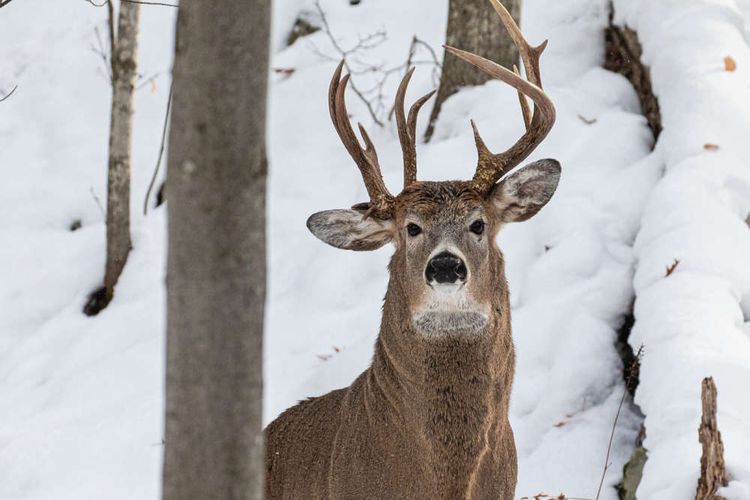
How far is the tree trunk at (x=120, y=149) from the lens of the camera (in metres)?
8.97

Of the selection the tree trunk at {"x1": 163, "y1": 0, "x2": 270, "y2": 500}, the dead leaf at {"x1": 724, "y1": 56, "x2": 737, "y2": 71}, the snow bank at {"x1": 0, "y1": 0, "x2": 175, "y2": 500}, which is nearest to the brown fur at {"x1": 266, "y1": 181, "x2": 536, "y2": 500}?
the tree trunk at {"x1": 163, "y1": 0, "x2": 270, "y2": 500}

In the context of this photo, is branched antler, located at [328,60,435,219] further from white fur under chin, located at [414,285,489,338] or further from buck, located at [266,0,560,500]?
white fur under chin, located at [414,285,489,338]

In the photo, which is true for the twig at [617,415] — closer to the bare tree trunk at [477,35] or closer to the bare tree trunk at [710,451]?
the bare tree trunk at [710,451]

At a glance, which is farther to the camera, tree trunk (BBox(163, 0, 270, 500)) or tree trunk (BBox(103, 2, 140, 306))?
tree trunk (BBox(103, 2, 140, 306))

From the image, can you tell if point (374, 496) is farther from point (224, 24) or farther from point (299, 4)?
point (299, 4)

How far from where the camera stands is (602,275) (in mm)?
6949

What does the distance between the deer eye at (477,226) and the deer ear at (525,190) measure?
0.71 feet

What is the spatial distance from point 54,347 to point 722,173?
5003 millimetres

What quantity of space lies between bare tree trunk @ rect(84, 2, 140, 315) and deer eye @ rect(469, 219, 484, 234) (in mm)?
5166

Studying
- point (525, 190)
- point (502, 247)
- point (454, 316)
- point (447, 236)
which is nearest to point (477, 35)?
point (502, 247)

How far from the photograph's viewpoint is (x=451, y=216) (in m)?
4.45

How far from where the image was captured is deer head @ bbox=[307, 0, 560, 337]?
4.26 m

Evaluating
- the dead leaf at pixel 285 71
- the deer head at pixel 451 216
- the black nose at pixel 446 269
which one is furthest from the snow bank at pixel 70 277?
the black nose at pixel 446 269

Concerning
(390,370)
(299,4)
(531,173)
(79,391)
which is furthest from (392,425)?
(299,4)
